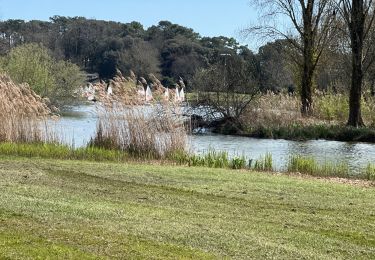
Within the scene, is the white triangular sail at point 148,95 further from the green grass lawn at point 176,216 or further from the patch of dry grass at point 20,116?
the green grass lawn at point 176,216

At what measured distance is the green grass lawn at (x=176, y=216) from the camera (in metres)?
5.81

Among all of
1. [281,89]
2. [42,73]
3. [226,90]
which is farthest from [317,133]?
[42,73]

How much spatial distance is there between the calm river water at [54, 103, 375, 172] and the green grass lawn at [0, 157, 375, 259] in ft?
20.6

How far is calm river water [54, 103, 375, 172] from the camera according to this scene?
18.8 metres

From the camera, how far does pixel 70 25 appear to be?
A: 95688 mm

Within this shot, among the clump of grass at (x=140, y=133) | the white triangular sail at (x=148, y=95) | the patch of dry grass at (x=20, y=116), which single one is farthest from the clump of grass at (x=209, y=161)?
the patch of dry grass at (x=20, y=116)

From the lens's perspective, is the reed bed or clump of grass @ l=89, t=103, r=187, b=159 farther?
the reed bed

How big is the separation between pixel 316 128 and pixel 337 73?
21961 mm

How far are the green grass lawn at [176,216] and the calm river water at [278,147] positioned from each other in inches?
247

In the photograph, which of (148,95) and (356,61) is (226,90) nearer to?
(356,61)

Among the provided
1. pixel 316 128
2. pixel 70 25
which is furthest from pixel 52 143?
pixel 70 25

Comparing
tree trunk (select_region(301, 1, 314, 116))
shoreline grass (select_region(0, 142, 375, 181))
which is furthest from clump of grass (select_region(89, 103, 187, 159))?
tree trunk (select_region(301, 1, 314, 116))

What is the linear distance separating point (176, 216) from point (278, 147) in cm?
1587

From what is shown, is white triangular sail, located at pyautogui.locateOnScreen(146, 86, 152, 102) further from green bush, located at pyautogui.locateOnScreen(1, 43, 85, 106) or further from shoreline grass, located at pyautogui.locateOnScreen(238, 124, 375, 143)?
green bush, located at pyautogui.locateOnScreen(1, 43, 85, 106)
